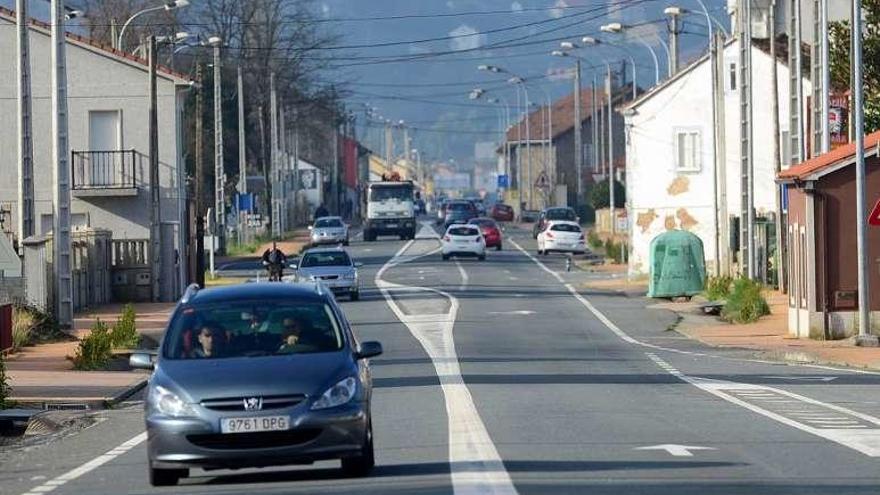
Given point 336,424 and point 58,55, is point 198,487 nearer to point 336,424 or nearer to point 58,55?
point 336,424

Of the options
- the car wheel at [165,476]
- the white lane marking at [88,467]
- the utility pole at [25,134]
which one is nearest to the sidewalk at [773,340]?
the utility pole at [25,134]

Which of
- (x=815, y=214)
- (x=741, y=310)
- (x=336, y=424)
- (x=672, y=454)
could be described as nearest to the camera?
(x=336, y=424)

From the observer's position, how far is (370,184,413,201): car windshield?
299 ft

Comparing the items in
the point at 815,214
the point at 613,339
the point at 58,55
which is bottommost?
the point at 613,339

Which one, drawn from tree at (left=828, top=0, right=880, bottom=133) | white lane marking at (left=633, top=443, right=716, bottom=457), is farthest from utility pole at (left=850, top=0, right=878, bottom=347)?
white lane marking at (left=633, top=443, right=716, bottom=457)

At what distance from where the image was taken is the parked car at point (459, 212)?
341 feet

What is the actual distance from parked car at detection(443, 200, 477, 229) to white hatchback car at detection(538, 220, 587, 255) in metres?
24.3

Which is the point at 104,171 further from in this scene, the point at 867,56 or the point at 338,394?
the point at 338,394

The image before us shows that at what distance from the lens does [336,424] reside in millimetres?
13789

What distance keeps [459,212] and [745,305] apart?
63.5 meters

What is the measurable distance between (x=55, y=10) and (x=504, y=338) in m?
11.0

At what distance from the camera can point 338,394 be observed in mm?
13992

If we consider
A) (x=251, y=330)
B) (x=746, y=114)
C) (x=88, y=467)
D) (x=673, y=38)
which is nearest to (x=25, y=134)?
(x=746, y=114)

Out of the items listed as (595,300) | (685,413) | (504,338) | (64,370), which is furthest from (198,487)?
(595,300)
